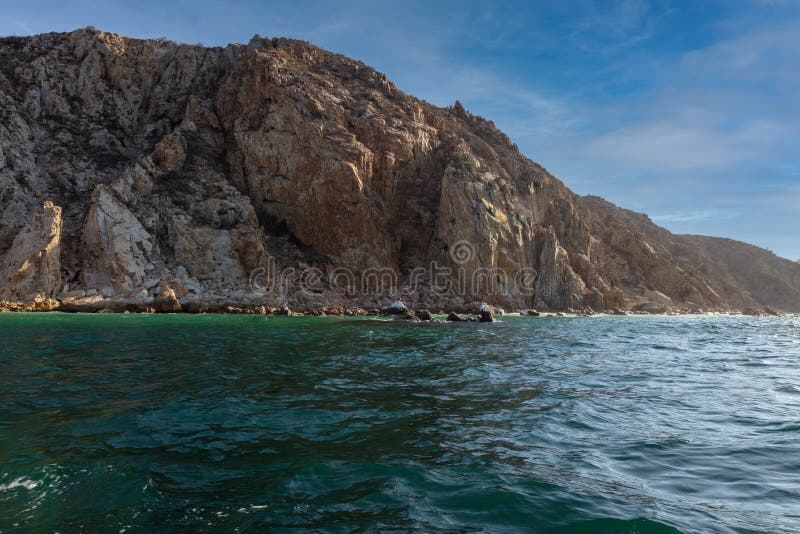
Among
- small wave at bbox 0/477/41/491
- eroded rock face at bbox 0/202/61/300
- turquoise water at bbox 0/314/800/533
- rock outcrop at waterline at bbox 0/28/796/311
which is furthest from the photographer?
rock outcrop at waterline at bbox 0/28/796/311

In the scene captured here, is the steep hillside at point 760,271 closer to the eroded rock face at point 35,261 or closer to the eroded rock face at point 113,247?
the eroded rock face at point 113,247

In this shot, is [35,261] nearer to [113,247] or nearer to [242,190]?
[113,247]

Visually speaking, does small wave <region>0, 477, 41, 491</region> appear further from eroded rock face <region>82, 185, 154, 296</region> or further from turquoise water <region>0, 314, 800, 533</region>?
eroded rock face <region>82, 185, 154, 296</region>

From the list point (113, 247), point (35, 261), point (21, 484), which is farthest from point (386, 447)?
point (113, 247)

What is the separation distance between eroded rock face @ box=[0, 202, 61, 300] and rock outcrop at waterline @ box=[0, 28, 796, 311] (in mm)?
119

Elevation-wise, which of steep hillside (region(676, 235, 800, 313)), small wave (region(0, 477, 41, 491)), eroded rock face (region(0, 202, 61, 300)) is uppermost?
steep hillside (region(676, 235, 800, 313))

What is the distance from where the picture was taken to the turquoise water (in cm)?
454

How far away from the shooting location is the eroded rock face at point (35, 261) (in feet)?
116

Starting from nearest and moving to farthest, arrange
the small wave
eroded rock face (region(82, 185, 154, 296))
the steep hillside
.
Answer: the small wave
eroded rock face (region(82, 185, 154, 296))
the steep hillside

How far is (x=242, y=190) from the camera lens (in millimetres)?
54281

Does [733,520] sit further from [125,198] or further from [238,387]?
[125,198]

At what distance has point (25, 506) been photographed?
440cm

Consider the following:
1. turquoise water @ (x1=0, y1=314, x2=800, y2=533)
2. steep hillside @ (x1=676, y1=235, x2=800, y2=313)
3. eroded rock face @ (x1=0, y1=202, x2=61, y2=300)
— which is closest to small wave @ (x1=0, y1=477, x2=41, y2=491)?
turquoise water @ (x1=0, y1=314, x2=800, y2=533)

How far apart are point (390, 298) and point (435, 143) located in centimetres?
2719
